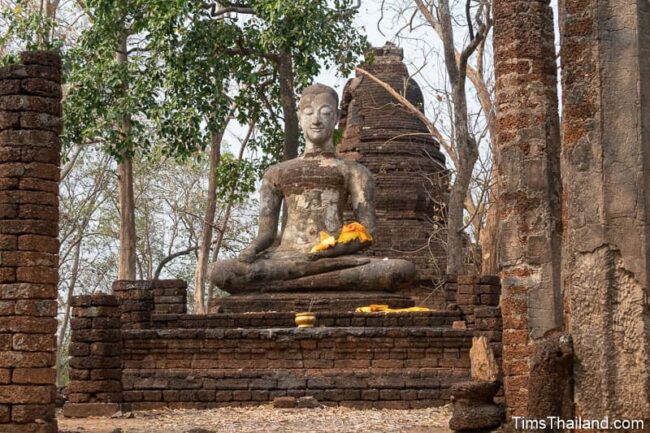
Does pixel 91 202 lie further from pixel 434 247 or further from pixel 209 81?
pixel 209 81

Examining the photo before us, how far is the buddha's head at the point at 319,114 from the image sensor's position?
16328 millimetres

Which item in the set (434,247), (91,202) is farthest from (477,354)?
(91,202)

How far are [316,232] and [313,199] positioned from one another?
42cm

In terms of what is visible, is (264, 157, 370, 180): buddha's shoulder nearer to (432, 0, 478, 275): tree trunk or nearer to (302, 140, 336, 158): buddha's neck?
(302, 140, 336, 158): buddha's neck

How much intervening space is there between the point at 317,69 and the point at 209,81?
158 centimetres

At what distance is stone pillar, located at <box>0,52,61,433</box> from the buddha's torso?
6.64 m

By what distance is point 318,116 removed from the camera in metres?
16.4

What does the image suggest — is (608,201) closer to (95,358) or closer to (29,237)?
(29,237)

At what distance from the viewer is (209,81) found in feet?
62.2

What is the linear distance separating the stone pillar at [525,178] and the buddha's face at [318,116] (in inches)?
276

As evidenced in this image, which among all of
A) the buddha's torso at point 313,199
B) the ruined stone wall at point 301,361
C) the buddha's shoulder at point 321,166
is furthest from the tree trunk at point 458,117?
the ruined stone wall at point 301,361

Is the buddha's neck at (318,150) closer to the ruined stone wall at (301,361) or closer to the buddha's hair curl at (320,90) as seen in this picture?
the buddha's hair curl at (320,90)

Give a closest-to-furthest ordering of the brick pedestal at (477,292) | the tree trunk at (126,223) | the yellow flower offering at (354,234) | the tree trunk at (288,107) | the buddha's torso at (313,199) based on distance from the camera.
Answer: the brick pedestal at (477,292), the yellow flower offering at (354,234), the buddha's torso at (313,199), the tree trunk at (288,107), the tree trunk at (126,223)

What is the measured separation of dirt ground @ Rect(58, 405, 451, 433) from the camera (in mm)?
10188
